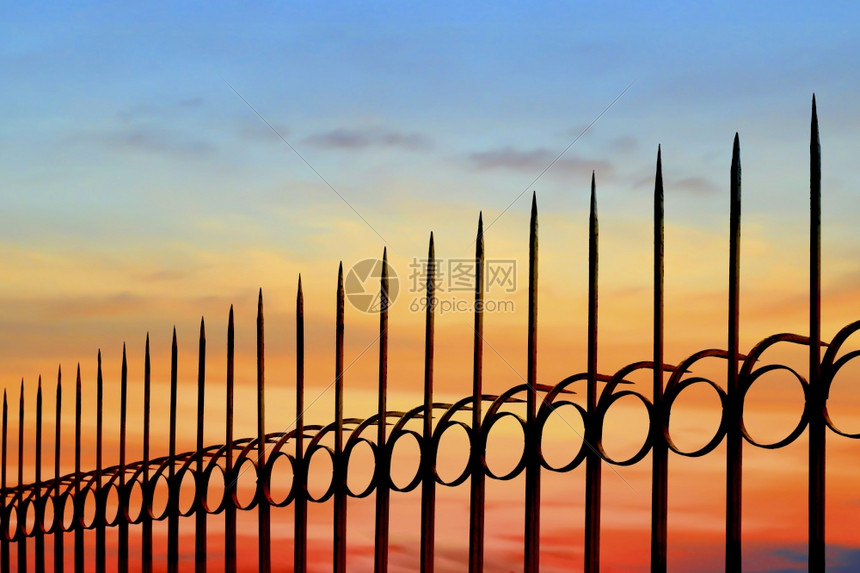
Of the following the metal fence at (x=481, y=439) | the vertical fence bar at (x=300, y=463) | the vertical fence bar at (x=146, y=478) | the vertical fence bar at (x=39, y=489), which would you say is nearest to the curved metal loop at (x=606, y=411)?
the metal fence at (x=481, y=439)

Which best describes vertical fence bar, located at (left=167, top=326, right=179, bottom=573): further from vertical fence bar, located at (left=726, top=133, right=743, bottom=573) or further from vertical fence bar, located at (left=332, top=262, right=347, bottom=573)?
vertical fence bar, located at (left=726, top=133, right=743, bottom=573)

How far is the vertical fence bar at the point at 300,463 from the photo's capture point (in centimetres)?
718

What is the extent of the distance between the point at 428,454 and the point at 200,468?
2.76 meters

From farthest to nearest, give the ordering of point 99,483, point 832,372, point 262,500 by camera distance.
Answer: point 99,483, point 262,500, point 832,372

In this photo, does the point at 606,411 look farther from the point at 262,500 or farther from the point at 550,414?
the point at 262,500

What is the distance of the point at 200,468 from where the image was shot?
8.20 metres

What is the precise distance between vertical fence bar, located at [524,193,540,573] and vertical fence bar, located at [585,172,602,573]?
0.34m

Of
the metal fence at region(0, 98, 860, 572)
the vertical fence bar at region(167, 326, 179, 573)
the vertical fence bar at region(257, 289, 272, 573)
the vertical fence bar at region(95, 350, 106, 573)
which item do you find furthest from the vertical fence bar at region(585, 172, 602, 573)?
the vertical fence bar at region(95, 350, 106, 573)

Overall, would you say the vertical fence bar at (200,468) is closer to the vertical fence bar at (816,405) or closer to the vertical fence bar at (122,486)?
the vertical fence bar at (122,486)

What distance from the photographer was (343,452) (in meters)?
6.84

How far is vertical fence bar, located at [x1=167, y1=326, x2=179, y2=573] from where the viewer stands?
8500mm

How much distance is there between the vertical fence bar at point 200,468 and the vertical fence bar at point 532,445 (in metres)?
3.35

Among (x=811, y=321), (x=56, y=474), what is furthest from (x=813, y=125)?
(x=56, y=474)


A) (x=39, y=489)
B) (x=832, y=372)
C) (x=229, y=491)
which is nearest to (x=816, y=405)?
(x=832, y=372)
